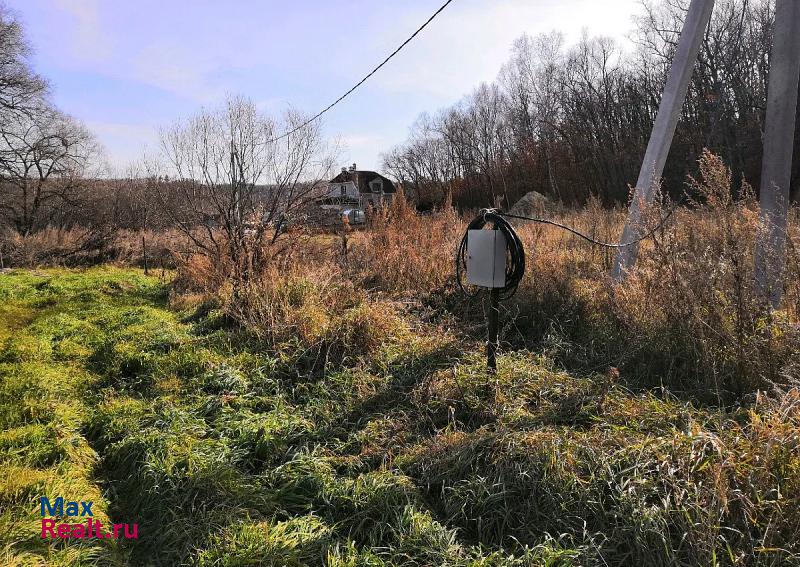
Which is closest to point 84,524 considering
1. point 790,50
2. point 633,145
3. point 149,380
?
point 149,380

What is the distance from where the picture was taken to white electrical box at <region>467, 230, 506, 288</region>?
4.06 meters

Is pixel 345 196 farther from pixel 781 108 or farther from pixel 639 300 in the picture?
pixel 781 108

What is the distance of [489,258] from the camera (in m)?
4.11

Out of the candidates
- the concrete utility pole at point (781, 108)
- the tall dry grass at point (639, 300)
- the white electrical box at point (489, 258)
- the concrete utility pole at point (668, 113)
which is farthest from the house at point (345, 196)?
A: the concrete utility pole at point (781, 108)

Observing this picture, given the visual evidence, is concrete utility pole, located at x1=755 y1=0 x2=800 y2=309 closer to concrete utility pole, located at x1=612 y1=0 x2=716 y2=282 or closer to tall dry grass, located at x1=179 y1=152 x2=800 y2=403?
tall dry grass, located at x1=179 y1=152 x2=800 y2=403

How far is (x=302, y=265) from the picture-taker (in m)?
7.96

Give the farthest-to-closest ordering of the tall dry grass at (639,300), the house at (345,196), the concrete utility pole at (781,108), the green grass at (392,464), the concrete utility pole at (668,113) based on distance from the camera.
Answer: the house at (345,196)
the concrete utility pole at (668,113)
the concrete utility pole at (781,108)
the tall dry grass at (639,300)
the green grass at (392,464)

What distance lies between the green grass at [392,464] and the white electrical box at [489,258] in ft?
2.62

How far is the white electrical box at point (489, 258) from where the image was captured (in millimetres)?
4062

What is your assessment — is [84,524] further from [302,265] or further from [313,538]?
[302,265]

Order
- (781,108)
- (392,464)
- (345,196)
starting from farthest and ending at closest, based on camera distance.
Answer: (345,196)
(781,108)
(392,464)

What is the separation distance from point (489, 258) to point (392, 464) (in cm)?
196

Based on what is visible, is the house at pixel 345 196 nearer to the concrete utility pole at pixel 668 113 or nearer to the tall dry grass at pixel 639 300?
the tall dry grass at pixel 639 300

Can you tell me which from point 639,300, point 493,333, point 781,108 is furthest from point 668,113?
point 493,333
